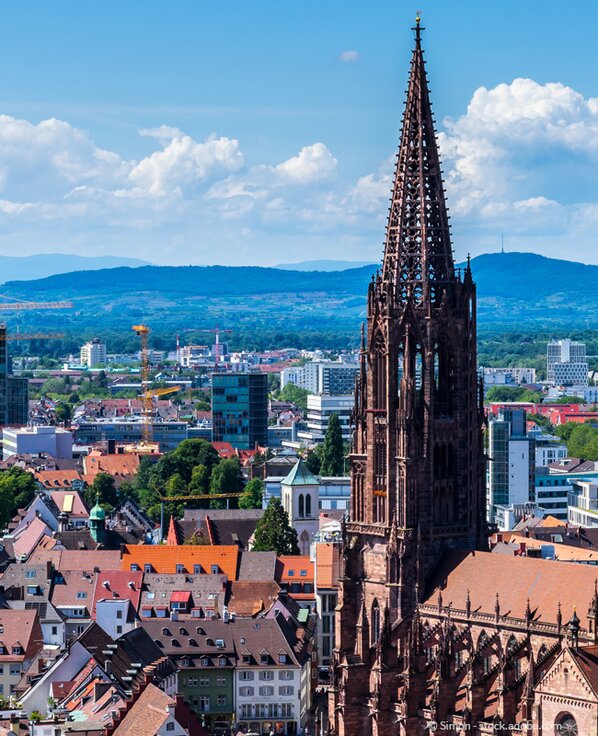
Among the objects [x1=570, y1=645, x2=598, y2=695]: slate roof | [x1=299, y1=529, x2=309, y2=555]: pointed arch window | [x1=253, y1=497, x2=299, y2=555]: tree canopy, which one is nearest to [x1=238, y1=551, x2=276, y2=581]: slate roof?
[x1=253, y1=497, x2=299, y2=555]: tree canopy

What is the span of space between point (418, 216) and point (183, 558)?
151 ft

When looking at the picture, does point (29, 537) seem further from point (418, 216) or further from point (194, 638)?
point (418, 216)

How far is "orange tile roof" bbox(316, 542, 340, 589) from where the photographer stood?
135250mm

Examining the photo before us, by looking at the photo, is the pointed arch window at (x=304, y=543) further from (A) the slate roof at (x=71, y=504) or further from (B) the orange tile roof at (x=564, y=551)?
(A) the slate roof at (x=71, y=504)

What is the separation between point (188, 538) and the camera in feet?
546

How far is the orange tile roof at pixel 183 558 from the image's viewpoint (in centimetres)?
14138

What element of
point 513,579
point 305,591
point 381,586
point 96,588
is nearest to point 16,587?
point 96,588

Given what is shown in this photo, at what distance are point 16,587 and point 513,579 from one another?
47713 millimetres

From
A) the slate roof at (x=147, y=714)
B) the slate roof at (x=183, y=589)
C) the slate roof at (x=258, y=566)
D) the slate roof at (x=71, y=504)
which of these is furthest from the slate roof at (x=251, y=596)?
the slate roof at (x=71, y=504)

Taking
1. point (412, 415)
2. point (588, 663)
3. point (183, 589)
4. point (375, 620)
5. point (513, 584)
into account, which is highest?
point (412, 415)

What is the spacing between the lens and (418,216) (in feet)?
337

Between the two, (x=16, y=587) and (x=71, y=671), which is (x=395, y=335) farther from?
(x=16, y=587)

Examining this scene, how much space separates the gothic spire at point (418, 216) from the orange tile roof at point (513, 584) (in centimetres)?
1295

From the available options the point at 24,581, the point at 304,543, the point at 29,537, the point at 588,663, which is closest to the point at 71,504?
the point at 29,537
